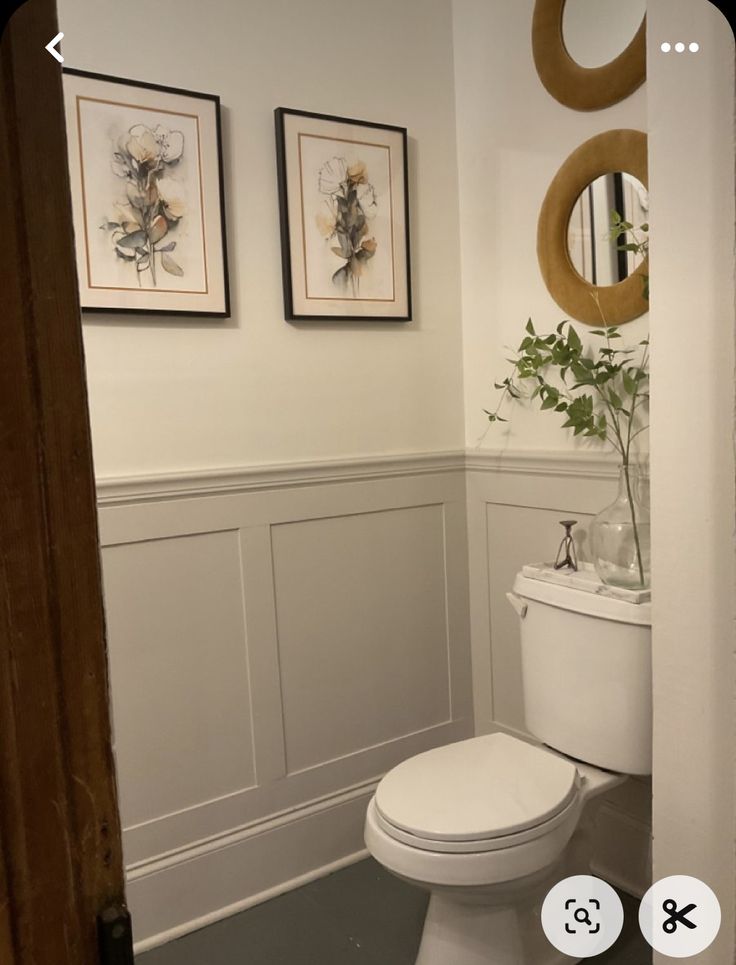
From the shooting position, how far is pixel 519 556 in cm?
208

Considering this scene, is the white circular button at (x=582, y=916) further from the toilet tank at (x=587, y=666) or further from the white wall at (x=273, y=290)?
the white wall at (x=273, y=290)

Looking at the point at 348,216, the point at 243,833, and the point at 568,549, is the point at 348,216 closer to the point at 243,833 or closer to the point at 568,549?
the point at 568,549

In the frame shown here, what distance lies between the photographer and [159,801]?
1785 millimetres

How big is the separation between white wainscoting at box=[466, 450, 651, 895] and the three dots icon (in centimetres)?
87

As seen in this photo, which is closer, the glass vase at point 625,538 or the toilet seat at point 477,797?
the toilet seat at point 477,797

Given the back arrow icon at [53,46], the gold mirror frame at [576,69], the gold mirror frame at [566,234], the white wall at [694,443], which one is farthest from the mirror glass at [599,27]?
the back arrow icon at [53,46]

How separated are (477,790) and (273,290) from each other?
119 cm

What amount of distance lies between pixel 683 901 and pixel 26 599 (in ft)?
Result: 4.04

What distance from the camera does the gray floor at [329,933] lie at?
1.70m

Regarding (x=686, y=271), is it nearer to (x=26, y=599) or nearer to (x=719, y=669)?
(x=719, y=669)

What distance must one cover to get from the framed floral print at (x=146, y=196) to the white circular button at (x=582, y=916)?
4.93 ft

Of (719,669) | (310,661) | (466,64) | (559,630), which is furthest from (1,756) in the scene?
(466,64)

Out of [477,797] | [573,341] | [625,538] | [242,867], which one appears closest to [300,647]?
[242,867]

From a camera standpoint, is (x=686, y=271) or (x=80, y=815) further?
(x=686, y=271)
